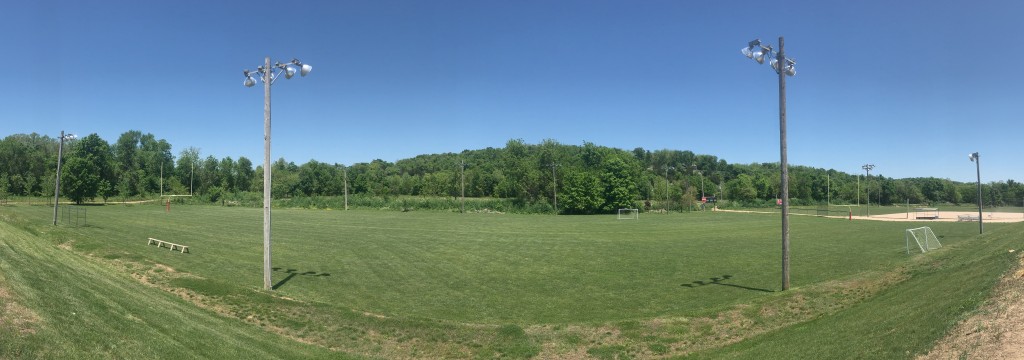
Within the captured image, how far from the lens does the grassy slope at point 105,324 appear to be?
673 centimetres

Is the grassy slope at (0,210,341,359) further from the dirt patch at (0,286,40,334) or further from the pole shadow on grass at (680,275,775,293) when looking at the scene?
the pole shadow on grass at (680,275,775,293)

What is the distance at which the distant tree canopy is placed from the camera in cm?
8750

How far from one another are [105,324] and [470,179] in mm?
122295

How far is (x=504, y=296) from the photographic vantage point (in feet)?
56.6

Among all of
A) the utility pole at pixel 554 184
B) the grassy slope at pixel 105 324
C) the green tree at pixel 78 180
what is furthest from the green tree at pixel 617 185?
the green tree at pixel 78 180

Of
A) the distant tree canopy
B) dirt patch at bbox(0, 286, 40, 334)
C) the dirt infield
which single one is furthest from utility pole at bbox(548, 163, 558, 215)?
dirt patch at bbox(0, 286, 40, 334)

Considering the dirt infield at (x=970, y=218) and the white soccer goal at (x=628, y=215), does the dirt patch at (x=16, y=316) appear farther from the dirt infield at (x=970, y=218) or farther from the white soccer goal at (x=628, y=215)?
the dirt infield at (x=970, y=218)

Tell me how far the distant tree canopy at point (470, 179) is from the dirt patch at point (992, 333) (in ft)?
256

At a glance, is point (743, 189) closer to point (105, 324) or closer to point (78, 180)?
point (78, 180)

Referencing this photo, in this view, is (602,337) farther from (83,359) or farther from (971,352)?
(83,359)

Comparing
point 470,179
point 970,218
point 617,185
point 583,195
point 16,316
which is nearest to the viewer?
point 16,316

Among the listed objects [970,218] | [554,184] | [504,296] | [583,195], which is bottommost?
[504,296]

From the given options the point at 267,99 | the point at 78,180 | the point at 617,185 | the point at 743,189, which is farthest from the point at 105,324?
the point at 743,189

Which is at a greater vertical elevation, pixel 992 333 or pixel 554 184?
pixel 554 184
